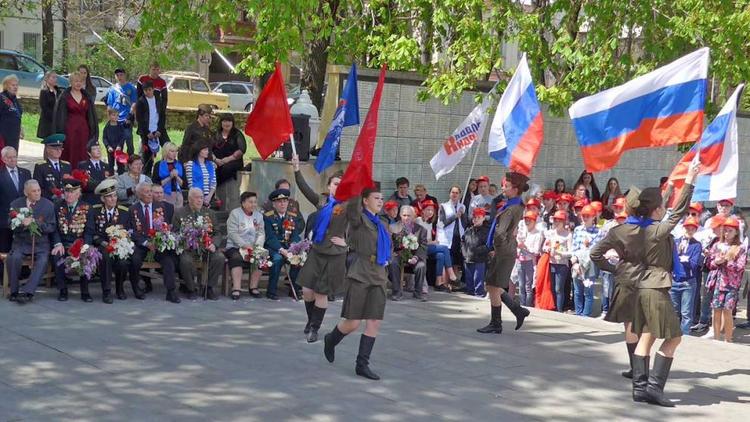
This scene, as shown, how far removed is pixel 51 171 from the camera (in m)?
13.5

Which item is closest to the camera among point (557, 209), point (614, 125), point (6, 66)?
point (614, 125)

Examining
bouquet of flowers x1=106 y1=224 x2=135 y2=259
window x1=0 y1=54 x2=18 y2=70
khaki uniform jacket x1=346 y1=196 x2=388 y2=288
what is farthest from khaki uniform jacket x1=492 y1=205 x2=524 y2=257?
window x1=0 y1=54 x2=18 y2=70

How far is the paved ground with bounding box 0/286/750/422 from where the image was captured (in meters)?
8.45

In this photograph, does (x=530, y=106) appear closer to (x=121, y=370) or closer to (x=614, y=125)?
(x=614, y=125)

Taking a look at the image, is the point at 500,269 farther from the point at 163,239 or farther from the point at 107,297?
the point at 107,297

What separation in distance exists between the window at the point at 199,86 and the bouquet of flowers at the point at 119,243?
89.6 ft

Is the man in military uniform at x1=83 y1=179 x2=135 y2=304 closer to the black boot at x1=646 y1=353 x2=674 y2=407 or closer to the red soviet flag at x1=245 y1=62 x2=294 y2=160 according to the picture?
the red soviet flag at x1=245 y1=62 x2=294 y2=160

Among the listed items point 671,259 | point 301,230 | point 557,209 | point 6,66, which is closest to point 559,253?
point 557,209

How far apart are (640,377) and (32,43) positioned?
4261 centimetres

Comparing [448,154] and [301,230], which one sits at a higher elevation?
[448,154]

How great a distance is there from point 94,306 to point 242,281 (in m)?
2.58

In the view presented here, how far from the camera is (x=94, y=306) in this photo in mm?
12219

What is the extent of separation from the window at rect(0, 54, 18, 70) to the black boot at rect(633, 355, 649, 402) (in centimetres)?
2637

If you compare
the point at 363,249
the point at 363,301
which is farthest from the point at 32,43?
the point at 363,301
